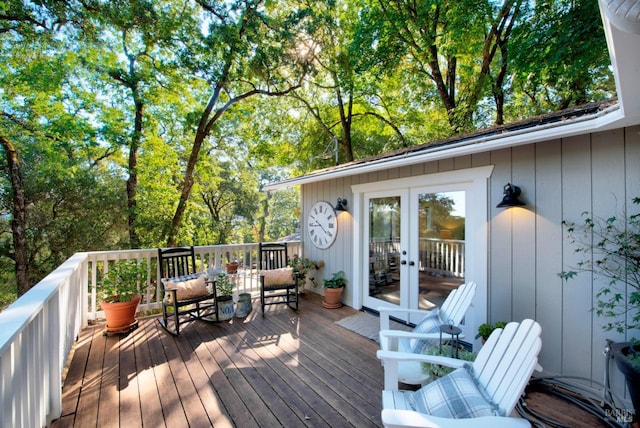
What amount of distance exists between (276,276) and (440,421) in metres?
3.29

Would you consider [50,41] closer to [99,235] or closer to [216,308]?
[99,235]

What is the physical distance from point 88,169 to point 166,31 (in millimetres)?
5493

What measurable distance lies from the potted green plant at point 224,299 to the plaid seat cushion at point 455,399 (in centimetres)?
288

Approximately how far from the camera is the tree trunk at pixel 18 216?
6.87 meters

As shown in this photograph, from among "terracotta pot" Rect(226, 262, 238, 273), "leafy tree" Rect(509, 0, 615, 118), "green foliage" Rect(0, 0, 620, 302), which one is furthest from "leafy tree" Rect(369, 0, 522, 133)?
"terracotta pot" Rect(226, 262, 238, 273)

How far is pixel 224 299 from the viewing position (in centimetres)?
388

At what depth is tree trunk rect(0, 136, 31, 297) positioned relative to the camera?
687 cm

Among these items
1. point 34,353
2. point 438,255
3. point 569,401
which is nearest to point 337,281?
point 438,255

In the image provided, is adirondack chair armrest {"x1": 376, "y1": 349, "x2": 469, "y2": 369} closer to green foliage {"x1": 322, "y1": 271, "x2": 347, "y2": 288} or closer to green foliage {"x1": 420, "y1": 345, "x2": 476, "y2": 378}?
green foliage {"x1": 420, "y1": 345, "x2": 476, "y2": 378}

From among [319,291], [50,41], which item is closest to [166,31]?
[50,41]

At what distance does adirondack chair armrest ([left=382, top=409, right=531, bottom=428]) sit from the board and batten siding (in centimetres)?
176

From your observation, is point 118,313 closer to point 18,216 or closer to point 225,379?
point 225,379

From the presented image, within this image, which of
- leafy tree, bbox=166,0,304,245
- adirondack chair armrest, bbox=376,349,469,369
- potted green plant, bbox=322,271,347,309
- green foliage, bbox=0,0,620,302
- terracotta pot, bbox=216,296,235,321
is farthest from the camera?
leafy tree, bbox=166,0,304,245

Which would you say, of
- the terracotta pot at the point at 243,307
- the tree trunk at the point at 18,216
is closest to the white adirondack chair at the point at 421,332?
the terracotta pot at the point at 243,307
